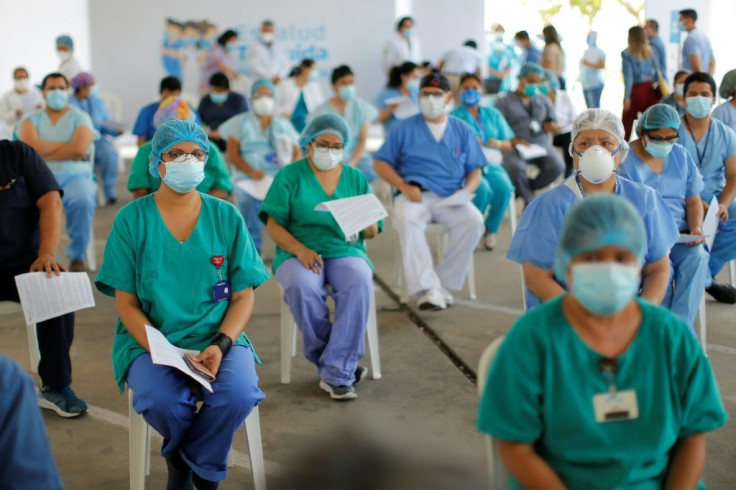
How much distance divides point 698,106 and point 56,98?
4263 mm

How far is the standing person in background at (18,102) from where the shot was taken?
1008 centimetres

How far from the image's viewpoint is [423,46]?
16000 mm

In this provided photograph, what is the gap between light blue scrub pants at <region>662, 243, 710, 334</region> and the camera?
4.49 metres

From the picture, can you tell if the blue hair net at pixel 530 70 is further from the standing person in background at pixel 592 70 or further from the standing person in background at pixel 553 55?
the standing person in background at pixel 592 70

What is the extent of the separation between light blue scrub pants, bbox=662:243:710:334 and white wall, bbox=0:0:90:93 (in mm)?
9304

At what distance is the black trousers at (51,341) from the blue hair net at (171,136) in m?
1.03

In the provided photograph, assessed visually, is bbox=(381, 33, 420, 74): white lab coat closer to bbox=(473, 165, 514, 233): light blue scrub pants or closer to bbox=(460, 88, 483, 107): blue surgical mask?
bbox=(460, 88, 483, 107): blue surgical mask

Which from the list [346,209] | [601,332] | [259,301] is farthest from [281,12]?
[601,332]

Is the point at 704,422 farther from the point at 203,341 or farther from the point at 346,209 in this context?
the point at 346,209

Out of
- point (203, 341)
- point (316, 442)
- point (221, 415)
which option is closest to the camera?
point (316, 442)

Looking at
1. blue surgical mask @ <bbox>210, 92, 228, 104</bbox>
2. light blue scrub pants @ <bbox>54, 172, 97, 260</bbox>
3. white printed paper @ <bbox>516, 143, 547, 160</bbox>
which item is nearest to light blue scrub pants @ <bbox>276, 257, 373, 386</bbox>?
light blue scrub pants @ <bbox>54, 172, 97, 260</bbox>

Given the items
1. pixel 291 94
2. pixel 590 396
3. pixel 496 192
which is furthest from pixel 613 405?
pixel 291 94

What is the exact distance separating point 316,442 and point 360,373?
2914 millimetres

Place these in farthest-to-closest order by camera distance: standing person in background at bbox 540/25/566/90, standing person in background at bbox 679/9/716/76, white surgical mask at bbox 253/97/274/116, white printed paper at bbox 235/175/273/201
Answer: standing person in background at bbox 540/25/566/90, standing person in background at bbox 679/9/716/76, white surgical mask at bbox 253/97/274/116, white printed paper at bbox 235/175/273/201
